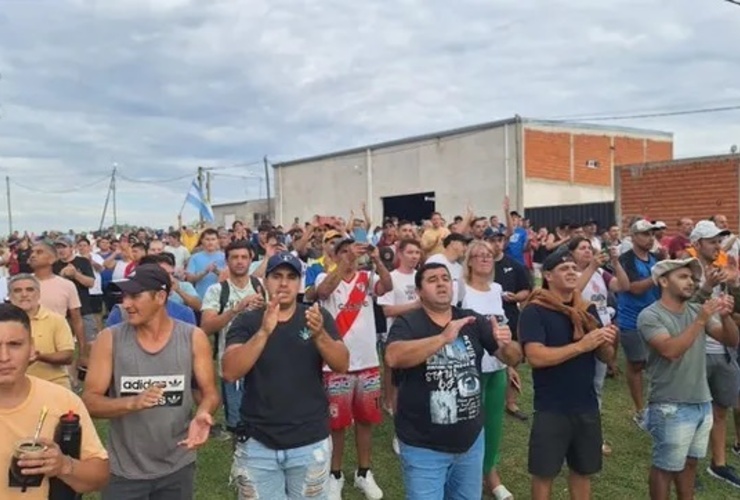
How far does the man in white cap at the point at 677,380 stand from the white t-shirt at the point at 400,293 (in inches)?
86.2

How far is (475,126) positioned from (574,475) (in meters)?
26.4

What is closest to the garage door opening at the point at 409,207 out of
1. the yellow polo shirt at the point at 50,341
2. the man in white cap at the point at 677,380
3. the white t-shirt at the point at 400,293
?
the white t-shirt at the point at 400,293

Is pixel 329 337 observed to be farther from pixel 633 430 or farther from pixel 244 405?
pixel 633 430

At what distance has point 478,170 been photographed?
97.3ft

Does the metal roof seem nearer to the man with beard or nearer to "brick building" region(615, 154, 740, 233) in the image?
"brick building" region(615, 154, 740, 233)

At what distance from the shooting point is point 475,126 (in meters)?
29.6

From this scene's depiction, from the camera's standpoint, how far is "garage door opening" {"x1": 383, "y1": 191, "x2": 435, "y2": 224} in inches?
1328

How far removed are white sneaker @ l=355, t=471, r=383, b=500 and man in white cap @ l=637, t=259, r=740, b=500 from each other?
6.50ft

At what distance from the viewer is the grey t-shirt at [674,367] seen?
179 inches

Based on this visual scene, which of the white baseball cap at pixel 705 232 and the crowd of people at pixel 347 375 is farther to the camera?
the white baseball cap at pixel 705 232

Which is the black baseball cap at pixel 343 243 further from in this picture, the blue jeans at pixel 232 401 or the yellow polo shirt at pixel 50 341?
the yellow polo shirt at pixel 50 341

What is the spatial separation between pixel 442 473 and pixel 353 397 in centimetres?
165

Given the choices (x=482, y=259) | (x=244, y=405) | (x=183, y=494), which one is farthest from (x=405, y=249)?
(x=183, y=494)

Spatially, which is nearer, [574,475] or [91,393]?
[91,393]
